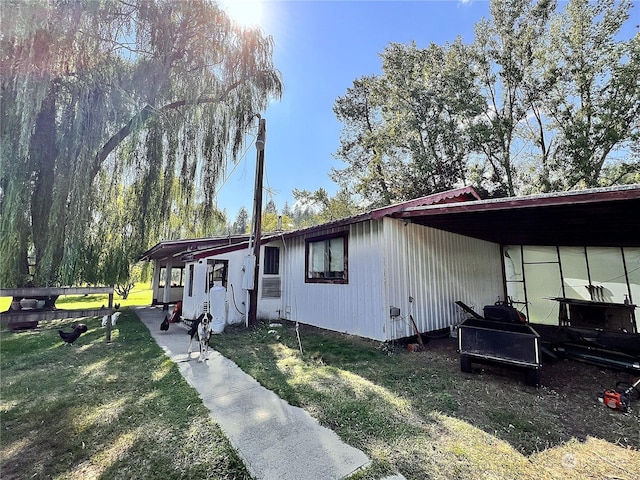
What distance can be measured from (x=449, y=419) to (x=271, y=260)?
663 cm

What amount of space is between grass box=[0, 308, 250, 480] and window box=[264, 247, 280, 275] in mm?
3967

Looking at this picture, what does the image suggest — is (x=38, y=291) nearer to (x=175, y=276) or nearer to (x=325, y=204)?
(x=175, y=276)

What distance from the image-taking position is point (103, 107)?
6.88 m

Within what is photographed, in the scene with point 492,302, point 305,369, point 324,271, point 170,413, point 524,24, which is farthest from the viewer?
point 524,24

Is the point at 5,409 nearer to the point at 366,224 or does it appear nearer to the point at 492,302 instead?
the point at 366,224

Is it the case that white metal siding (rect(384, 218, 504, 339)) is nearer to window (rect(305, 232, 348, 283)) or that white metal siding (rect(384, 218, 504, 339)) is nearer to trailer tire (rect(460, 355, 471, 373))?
window (rect(305, 232, 348, 283))

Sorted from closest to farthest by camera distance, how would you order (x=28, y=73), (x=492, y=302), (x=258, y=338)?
1. (x=28, y=73)
2. (x=258, y=338)
3. (x=492, y=302)

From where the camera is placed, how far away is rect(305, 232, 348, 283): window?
6805 millimetres

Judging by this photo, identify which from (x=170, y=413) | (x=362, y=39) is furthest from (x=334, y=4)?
(x=170, y=413)

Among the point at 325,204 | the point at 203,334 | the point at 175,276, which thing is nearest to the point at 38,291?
the point at 203,334

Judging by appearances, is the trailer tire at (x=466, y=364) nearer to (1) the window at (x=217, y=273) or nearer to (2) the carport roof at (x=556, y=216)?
(2) the carport roof at (x=556, y=216)

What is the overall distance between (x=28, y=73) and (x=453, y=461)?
31.9 feet

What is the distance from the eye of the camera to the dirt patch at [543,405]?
9.14ft

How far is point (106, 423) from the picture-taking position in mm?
2908
